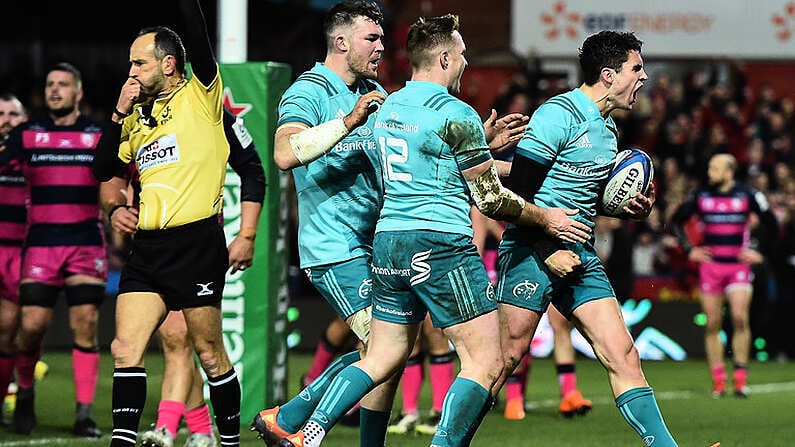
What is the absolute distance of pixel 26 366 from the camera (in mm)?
9875

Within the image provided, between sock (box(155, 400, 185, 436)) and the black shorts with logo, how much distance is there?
96 cm

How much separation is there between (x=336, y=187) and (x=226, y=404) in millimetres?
1280

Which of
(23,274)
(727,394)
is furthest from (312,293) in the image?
(23,274)

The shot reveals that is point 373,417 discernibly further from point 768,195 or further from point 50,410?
point 768,195

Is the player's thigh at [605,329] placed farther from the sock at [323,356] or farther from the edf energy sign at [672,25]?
the edf energy sign at [672,25]

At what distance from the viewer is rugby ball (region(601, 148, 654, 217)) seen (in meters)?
7.25

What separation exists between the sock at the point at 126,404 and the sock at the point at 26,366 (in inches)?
118

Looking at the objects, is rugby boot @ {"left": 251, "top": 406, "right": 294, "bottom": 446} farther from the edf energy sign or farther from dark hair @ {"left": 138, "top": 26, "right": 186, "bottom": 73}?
the edf energy sign

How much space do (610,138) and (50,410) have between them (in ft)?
19.0

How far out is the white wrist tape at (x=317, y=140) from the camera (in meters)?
6.57

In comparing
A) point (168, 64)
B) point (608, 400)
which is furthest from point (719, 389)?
point (168, 64)

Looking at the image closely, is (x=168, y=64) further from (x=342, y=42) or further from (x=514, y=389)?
(x=514, y=389)

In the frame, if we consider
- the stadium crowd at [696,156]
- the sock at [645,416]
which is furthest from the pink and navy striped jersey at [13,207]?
the stadium crowd at [696,156]

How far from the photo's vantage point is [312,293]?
706 inches
